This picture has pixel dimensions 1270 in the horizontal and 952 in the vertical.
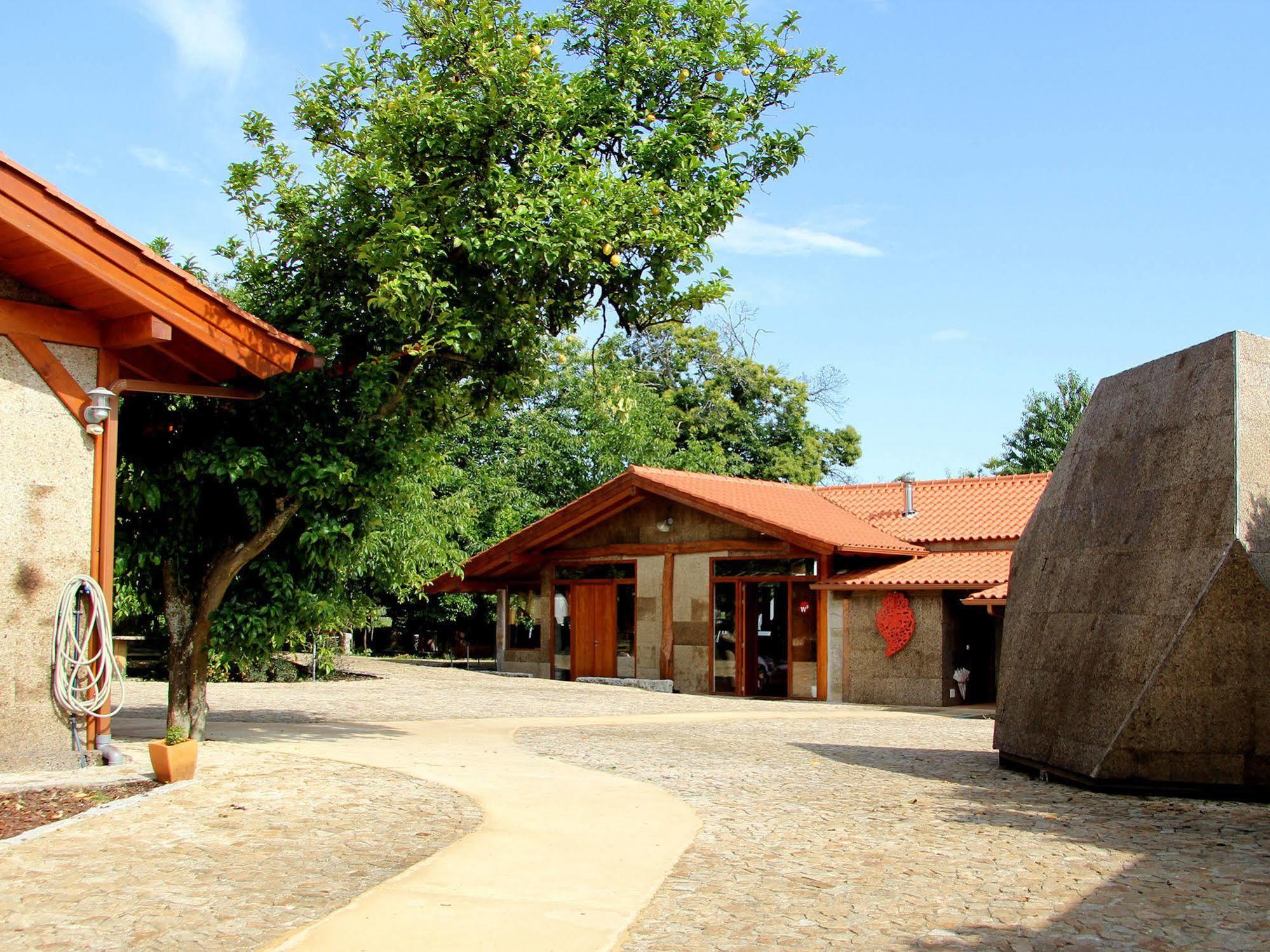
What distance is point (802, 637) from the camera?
2558 cm

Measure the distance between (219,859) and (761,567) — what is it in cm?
1972

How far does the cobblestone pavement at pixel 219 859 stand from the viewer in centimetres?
573

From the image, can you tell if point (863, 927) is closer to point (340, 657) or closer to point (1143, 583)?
point (1143, 583)

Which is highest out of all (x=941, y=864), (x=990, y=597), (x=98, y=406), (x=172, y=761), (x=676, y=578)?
(x=98, y=406)

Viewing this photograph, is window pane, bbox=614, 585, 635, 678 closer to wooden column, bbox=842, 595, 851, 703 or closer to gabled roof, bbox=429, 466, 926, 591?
gabled roof, bbox=429, 466, 926, 591

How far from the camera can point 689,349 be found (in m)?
49.3

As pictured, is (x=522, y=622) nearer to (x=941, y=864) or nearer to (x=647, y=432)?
(x=647, y=432)

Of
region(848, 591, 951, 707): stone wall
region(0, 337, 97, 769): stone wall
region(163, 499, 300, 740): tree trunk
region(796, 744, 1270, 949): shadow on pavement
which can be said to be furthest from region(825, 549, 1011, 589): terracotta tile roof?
region(0, 337, 97, 769): stone wall

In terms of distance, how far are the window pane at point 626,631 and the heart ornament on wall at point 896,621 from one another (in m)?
6.32

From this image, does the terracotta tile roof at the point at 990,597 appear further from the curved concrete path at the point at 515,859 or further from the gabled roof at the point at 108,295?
the gabled roof at the point at 108,295

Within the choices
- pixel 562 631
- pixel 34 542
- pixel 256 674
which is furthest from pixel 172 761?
pixel 562 631

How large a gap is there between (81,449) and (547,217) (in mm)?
4983

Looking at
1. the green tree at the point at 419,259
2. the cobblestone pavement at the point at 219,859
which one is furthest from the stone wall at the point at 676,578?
the cobblestone pavement at the point at 219,859

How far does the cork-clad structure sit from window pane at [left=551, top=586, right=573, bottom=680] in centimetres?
1832
